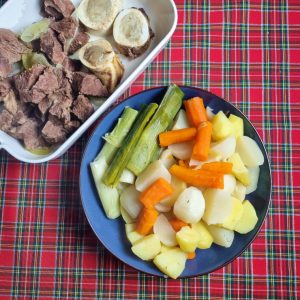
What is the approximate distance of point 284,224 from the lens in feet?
6.05

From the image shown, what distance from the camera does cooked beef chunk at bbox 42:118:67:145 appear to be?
1735 mm

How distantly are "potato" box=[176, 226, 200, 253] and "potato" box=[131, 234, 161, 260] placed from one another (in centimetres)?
8

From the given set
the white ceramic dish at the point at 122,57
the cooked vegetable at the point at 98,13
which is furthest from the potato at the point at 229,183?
the cooked vegetable at the point at 98,13

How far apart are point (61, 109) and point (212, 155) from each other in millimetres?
533

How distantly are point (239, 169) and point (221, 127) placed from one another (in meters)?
0.16

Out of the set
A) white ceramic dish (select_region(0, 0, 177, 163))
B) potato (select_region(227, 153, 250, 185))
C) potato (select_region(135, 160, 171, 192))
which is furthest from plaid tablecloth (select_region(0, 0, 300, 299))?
potato (select_region(135, 160, 171, 192))

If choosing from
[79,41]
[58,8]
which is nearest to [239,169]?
[79,41]

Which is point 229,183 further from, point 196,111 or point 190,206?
point 196,111

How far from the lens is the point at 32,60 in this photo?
5.90 ft

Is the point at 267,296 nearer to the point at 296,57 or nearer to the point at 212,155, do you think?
the point at 212,155

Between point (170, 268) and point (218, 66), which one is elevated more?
point (218, 66)

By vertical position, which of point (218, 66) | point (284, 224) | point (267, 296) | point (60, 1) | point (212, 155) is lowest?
point (267, 296)

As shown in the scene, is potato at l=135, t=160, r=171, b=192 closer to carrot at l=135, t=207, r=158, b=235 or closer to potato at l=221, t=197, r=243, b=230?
carrot at l=135, t=207, r=158, b=235

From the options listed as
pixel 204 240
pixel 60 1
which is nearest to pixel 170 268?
pixel 204 240
